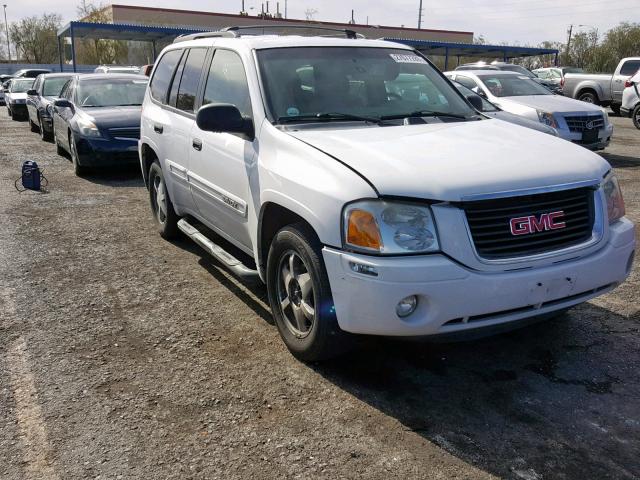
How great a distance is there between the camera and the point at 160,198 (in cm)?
615

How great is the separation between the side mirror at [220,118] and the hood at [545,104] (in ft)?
28.2

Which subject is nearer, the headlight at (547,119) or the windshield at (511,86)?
the headlight at (547,119)

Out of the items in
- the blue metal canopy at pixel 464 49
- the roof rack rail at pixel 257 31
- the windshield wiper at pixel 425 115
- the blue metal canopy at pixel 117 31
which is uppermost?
the blue metal canopy at pixel 117 31

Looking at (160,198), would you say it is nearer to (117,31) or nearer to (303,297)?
(303,297)

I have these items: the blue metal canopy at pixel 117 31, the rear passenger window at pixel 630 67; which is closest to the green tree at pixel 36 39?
the blue metal canopy at pixel 117 31

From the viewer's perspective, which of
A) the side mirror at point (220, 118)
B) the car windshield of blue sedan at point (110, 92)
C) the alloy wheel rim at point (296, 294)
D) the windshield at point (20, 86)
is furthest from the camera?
the windshield at point (20, 86)

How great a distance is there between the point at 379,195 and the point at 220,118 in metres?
1.33

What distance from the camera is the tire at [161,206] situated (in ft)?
19.5

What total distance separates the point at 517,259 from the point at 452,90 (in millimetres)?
2181

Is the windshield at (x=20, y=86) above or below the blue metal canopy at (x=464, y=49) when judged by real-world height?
below

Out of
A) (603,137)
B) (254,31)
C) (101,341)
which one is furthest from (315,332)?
(603,137)

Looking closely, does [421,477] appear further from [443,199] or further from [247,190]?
[247,190]

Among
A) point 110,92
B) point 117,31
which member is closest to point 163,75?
point 110,92

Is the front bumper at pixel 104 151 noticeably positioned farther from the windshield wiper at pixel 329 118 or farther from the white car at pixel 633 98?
the white car at pixel 633 98
